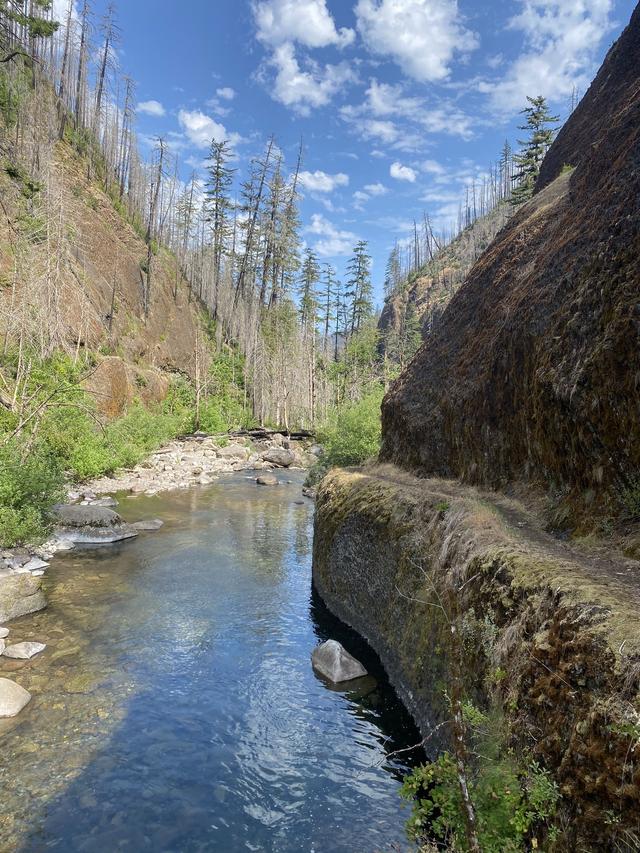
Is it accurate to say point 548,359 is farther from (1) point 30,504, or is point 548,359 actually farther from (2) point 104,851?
(1) point 30,504

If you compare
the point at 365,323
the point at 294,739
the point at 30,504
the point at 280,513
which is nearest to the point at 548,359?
the point at 294,739

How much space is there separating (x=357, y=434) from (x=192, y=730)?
546 inches

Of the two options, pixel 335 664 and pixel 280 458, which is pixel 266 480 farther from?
pixel 335 664

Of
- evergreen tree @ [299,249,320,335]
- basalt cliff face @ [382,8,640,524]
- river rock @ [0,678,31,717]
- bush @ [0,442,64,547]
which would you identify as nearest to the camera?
basalt cliff face @ [382,8,640,524]

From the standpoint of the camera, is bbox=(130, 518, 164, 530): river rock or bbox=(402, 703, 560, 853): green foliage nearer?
bbox=(402, 703, 560, 853): green foliage

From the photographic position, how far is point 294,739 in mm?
6754

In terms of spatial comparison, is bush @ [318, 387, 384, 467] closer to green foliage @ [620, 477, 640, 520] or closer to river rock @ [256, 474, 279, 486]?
river rock @ [256, 474, 279, 486]

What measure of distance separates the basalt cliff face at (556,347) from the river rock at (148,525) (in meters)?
8.10

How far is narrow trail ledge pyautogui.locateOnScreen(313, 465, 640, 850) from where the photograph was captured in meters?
3.22

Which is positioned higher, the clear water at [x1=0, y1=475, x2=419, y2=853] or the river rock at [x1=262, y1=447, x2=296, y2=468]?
the river rock at [x1=262, y1=447, x2=296, y2=468]

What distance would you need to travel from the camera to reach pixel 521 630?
460 centimetres

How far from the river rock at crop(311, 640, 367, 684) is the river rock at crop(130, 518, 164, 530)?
31.9 feet

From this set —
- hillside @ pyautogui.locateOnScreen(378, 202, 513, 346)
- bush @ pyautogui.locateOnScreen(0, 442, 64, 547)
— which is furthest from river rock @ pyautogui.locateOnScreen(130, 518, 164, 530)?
hillside @ pyautogui.locateOnScreen(378, 202, 513, 346)

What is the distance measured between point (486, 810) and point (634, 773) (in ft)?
4.08
